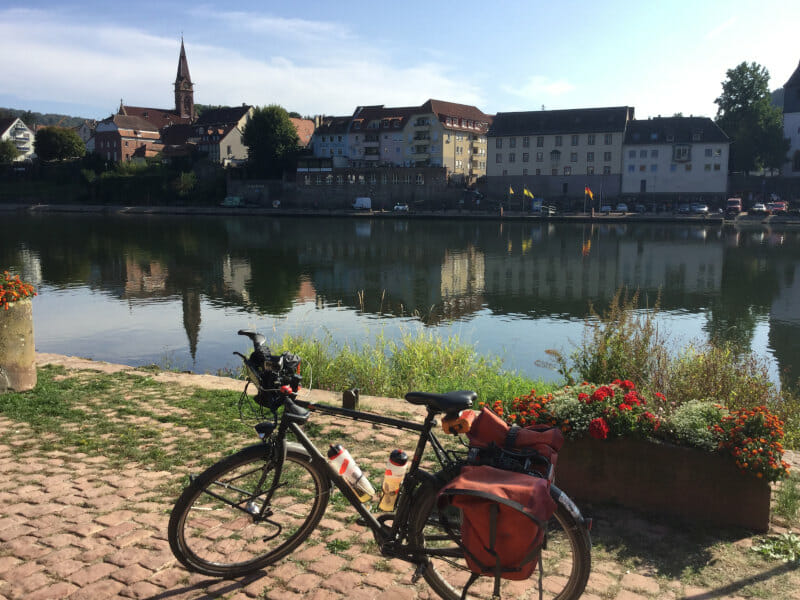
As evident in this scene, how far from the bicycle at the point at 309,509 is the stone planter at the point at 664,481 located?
1.17 meters

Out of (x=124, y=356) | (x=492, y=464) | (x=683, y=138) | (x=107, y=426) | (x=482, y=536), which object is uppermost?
(x=683, y=138)

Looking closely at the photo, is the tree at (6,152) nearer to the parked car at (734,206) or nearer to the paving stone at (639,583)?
the parked car at (734,206)

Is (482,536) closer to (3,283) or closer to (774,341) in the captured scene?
(3,283)

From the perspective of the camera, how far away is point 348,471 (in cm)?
403

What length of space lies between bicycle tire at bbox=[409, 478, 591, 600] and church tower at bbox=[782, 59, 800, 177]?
307ft

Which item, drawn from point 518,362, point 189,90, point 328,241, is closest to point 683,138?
point 328,241

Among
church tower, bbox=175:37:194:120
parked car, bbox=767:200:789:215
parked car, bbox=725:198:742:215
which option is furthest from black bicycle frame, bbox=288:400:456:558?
church tower, bbox=175:37:194:120

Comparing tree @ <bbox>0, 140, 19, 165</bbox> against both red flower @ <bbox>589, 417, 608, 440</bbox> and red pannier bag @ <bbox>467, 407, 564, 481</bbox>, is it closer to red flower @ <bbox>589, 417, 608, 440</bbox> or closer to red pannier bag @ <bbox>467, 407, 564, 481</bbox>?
red flower @ <bbox>589, 417, 608, 440</bbox>

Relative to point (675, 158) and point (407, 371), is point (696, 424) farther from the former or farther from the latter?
point (675, 158)

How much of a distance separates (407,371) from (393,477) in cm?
790

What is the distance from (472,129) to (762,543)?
101 meters

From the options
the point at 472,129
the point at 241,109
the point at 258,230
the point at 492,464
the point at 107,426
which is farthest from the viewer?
the point at 241,109

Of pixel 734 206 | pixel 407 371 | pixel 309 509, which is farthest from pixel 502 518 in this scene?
pixel 734 206

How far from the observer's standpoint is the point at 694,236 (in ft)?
188
